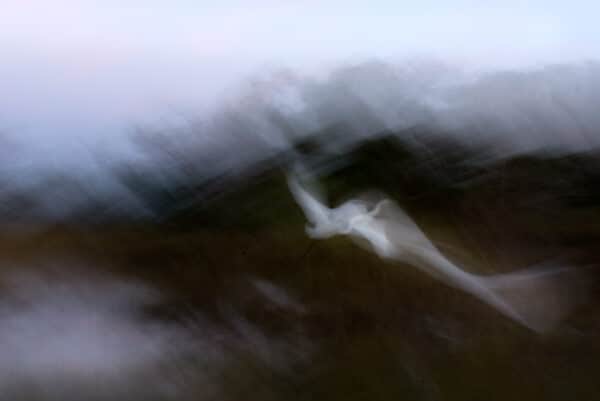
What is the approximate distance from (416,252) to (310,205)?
0.17m

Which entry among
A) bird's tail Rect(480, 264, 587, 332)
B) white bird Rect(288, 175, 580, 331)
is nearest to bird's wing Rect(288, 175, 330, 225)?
white bird Rect(288, 175, 580, 331)

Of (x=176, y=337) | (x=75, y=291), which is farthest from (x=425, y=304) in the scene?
(x=75, y=291)

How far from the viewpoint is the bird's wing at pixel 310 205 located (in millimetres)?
988

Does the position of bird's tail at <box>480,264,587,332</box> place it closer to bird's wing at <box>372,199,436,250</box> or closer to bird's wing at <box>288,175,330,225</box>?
bird's wing at <box>372,199,436,250</box>

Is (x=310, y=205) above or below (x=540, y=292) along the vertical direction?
above

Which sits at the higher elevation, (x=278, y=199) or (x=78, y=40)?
(x=78, y=40)

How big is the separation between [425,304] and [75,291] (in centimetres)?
52

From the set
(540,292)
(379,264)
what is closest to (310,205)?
(379,264)

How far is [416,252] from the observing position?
0.98 metres

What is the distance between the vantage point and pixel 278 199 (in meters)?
0.99

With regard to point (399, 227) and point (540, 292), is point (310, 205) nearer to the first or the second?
point (399, 227)

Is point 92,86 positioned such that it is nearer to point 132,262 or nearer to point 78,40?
point 78,40

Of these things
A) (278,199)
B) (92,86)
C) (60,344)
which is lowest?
(60,344)

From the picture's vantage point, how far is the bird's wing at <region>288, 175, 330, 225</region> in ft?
3.24
